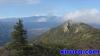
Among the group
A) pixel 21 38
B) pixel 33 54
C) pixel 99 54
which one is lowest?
pixel 99 54

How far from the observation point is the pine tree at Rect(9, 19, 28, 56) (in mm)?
61062

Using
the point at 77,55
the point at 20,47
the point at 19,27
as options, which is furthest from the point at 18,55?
the point at 77,55

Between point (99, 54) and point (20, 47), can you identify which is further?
point (99, 54)

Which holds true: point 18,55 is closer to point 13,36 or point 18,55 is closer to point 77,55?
point 13,36

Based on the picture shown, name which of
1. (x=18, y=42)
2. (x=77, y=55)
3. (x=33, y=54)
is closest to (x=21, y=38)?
(x=18, y=42)

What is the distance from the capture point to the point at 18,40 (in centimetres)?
6156

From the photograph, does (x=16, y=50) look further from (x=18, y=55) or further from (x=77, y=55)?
(x=77, y=55)

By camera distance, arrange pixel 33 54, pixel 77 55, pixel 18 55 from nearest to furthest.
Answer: pixel 18 55 → pixel 33 54 → pixel 77 55

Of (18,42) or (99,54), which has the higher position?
(18,42)

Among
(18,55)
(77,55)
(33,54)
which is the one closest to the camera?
(18,55)

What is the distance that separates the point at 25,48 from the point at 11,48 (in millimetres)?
3031

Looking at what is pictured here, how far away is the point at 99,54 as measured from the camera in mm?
136750

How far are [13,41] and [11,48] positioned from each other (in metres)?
1.58

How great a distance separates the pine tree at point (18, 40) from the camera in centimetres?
6106
